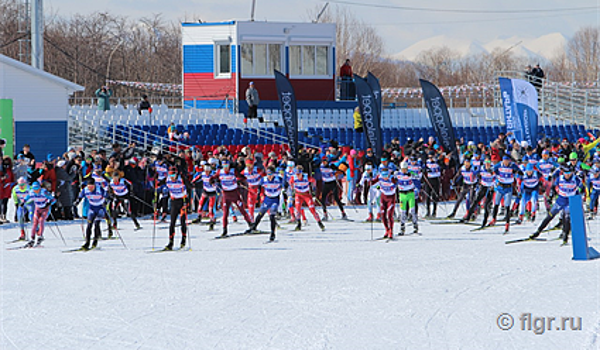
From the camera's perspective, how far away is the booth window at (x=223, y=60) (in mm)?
37906

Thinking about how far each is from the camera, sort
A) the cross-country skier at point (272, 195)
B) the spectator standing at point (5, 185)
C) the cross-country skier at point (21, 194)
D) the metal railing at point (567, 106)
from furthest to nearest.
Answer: the metal railing at point (567, 106) → the spectator standing at point (5, 185) → the cross-country skier at point (272, 195) → the cross-country skier at point (21, 194)

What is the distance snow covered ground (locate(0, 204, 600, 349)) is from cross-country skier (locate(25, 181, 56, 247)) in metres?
0.44

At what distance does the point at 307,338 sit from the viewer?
9734 millimetres

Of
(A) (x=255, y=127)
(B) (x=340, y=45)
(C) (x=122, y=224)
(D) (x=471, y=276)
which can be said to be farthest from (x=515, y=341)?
(B) (x=340, y=45)

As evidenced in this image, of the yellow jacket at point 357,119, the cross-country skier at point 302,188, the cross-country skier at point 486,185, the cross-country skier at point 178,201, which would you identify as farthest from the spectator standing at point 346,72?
the cross-country skier at point 178,201

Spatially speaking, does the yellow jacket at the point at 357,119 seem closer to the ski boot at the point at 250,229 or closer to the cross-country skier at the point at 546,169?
the cross-country skier at the point at 546,169

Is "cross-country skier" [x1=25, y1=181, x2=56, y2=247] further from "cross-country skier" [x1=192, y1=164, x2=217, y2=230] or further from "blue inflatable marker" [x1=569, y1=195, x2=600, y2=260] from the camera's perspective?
"blue inflatable marker" [x1=569, y1=195, x2=600, y2=260]

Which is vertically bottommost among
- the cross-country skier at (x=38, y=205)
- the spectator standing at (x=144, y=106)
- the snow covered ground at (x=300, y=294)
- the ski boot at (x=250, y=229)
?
the snow covered ground at (x=300, y=294)

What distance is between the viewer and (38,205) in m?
17.0

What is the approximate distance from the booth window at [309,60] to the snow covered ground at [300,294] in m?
21.2

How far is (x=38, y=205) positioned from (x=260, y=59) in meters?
22.2

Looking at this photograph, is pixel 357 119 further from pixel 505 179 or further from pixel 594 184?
pixel 505 179

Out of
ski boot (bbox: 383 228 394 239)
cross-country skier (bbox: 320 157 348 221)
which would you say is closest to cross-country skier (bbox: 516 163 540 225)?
ski boot (bbox: 383 228 394 239)

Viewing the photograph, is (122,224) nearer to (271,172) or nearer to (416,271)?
(271,172)
